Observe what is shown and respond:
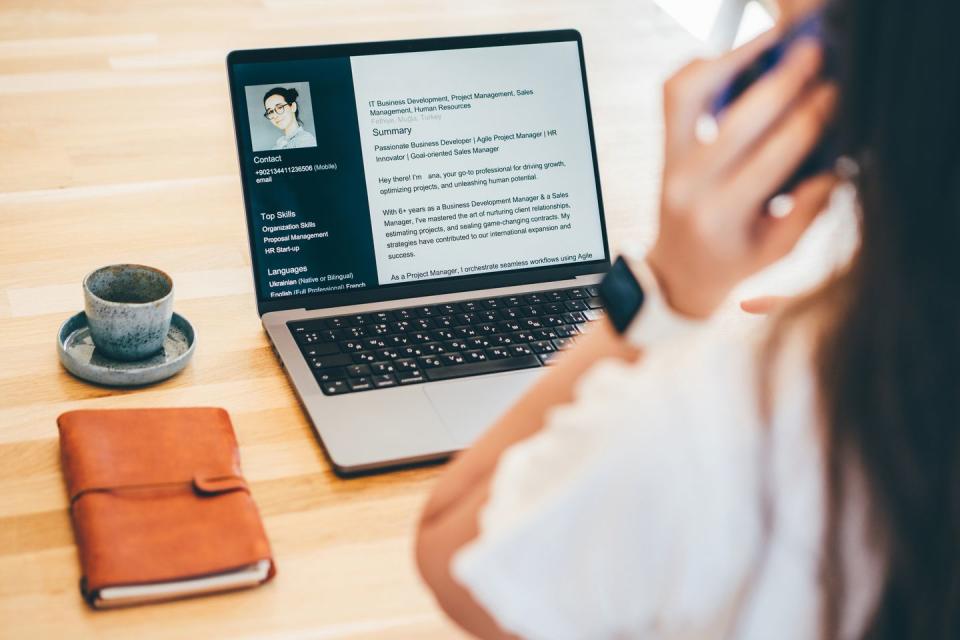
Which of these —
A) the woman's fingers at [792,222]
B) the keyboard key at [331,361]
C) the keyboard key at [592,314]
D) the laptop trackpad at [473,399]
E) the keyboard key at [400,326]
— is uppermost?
the woman's fingers at [792,222]

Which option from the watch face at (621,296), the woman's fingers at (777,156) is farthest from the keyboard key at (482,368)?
the woman's fingers at (777,156)

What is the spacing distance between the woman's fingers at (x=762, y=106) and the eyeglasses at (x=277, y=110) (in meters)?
0.59

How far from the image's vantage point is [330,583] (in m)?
0.75

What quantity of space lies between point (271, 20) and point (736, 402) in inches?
65.1

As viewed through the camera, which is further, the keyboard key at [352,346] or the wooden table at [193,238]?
the keyboard key at [352,346]

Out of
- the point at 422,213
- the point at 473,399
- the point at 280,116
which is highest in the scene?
the point at 280,116

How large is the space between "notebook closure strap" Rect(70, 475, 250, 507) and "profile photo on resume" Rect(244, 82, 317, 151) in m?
0.33

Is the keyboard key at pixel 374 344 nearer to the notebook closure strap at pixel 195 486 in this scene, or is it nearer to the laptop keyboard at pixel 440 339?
the laptop keyboard at pixel 440 339

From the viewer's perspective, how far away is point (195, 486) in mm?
789

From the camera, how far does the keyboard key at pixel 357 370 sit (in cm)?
92

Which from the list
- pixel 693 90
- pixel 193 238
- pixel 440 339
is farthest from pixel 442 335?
pixel 693 90

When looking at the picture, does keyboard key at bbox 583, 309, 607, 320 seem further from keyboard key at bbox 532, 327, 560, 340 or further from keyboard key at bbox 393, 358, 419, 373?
keyboard key at bbox 393, 358, 419, 373

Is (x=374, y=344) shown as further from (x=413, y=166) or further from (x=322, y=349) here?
(x=413, y=166)

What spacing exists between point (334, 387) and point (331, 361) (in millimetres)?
40
